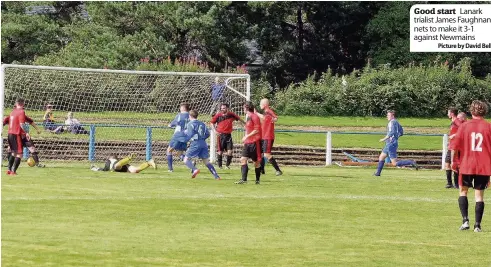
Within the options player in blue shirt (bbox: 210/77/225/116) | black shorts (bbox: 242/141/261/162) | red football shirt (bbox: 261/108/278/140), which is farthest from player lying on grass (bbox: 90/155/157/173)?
player in blue shirt (bbox: 210/77/225/116)

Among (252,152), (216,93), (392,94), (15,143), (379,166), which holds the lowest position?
(379,166)

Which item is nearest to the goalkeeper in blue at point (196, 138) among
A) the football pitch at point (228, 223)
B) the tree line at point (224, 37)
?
the football pitch at point (228, 223)

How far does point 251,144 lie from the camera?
90.4ft

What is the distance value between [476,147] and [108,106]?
75.8 feet

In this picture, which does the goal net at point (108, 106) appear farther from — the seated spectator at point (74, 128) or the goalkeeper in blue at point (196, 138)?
the goalkeeper in blue at point (196, 138)

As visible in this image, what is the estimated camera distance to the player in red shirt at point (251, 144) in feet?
89.6

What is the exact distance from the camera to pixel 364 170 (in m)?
36.5

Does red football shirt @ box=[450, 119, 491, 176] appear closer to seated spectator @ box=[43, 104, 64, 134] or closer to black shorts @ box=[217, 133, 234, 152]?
black shorts @ box=[217, 133, 234, 152]

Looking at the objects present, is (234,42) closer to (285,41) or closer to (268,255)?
(285,41)

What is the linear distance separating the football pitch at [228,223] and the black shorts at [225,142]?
5.39 m

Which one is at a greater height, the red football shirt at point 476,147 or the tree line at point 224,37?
the tree line at point 224,37

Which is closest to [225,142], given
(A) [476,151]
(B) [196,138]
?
(B) [196,138]

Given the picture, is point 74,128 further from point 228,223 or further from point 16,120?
point 228,223

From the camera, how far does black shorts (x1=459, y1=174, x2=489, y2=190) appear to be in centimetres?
1781
